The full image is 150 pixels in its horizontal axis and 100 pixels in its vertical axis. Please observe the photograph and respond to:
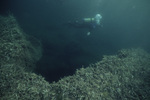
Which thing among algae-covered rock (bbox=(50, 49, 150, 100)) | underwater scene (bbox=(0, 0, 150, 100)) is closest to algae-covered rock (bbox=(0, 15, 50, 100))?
underwater scene (bbox=(0, 0, 150, 100))

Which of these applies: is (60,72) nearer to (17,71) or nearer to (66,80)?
(66,80)

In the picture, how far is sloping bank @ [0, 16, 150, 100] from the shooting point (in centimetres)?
473

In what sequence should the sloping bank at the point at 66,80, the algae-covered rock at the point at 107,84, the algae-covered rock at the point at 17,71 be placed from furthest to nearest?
the algae-covered rock at the point at 107,84, the sloping bank at the point at 66,80, the algae-covered rock at the point at 17,71

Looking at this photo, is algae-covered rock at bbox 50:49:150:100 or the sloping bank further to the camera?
algae-covered rock at bbox 50:49:150:100

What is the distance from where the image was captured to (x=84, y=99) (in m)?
4.80

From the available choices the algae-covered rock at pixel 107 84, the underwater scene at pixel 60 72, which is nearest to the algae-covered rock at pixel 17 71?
the underwater scene at pixel 60 72

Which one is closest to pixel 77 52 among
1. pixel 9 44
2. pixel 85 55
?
pixel 85 55

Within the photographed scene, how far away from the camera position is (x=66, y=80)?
18.7 ft

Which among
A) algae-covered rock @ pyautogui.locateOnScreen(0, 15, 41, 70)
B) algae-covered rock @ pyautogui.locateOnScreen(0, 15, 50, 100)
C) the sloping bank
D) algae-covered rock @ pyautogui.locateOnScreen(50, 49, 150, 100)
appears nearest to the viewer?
algae-covered rock @ pyautogui.locateOnScreen(0, 15, 50, 100)

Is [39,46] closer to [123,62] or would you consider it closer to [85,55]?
[85,55]

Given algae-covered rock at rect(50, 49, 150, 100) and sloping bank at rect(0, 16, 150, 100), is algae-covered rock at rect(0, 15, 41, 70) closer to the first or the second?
sloping bank at rect(0, 16, 150, 100)

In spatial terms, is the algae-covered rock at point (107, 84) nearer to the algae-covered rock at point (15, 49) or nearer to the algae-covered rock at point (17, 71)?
the algae-covered rock at point (17, 71)

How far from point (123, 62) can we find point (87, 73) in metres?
3.29

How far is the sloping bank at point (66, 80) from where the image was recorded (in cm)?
473
